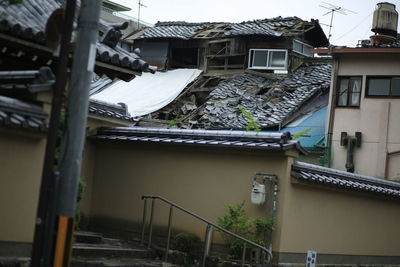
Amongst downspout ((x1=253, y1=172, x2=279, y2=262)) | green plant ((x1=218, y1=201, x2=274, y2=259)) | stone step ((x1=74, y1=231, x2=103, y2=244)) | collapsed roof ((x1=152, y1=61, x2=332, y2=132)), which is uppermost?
collapsed roof ((x1=152, y1=61, x2=332, y2=132))

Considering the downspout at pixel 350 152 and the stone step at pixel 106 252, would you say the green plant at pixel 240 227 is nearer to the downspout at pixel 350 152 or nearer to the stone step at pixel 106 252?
the stone step at pixel 106 252

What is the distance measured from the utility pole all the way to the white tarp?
2513cm

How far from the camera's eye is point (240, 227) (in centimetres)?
1730

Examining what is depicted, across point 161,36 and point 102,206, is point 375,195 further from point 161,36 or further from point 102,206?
point 161,36

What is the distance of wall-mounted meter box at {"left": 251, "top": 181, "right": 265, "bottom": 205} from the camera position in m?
17.4

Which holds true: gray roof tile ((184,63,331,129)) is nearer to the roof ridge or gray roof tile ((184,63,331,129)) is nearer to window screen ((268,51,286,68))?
window screen ((268,51,286,68))

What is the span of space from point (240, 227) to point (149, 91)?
22241 millimetres

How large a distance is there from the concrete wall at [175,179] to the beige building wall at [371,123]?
15.7 m

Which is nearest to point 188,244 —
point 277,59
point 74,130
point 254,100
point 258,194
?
point 258,194

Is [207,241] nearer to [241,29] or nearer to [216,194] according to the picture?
[216,194]

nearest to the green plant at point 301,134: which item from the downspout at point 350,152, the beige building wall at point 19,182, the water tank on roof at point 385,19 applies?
the downspout at point 350,152

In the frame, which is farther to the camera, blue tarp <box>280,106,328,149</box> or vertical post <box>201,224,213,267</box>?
blue tarp <box>280,106,328,149</box>

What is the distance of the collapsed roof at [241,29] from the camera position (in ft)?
131

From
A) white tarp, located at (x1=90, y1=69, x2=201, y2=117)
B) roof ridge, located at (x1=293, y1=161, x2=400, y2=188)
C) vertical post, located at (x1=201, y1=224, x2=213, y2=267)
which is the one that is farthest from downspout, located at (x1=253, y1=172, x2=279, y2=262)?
white tarp, located at (x1=90, y1=69, x2=201, y2=117)
